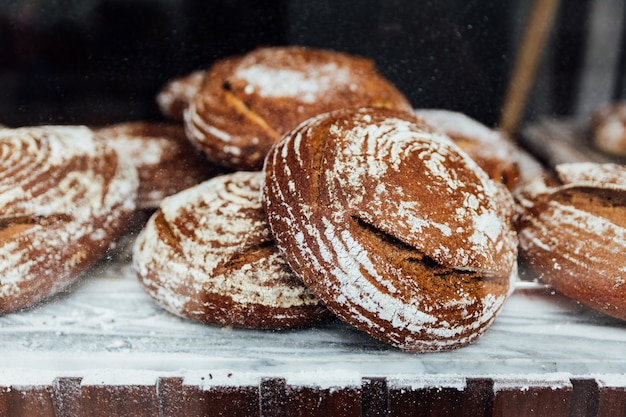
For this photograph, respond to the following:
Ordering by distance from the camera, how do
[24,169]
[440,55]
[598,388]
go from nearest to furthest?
[598,388] < [24,169] < [440,55]

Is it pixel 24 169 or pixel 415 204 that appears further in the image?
pixel 24 169

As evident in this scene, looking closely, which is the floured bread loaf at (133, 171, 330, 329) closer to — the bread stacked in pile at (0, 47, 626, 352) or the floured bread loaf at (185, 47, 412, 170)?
the bread stacked in pile at (0, 47, 626, 352)

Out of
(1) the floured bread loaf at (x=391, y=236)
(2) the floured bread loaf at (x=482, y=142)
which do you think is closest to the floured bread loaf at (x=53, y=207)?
(1) the floured bread loaf at (x=391, y=236)

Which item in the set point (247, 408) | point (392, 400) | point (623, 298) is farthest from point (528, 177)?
point (247, 408)

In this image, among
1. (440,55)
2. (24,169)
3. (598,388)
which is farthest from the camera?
(440,55)

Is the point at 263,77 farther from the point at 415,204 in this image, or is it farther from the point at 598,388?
the point at 598,388

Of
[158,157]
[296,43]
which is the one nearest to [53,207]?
[158,157]
